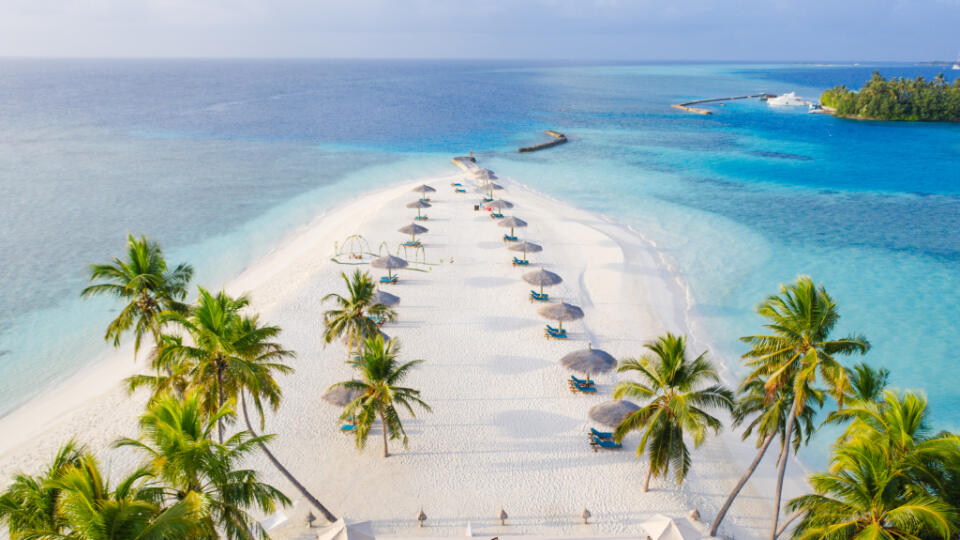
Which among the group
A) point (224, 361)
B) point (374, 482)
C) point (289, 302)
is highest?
point (224, 361)

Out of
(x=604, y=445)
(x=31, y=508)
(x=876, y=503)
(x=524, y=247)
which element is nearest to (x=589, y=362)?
(x=604, y=445)

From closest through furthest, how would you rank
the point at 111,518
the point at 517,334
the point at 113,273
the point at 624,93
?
the point at 111,518 → the point at 113,273 → the point at 517,334 → the point at 624,93

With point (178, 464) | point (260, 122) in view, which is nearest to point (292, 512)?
point (178, 464)

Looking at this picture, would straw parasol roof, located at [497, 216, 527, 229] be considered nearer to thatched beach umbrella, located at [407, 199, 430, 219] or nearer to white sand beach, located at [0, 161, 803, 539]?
white sand beach, located at [0, 161, 803, 539]

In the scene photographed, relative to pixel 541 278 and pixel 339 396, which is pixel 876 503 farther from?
pixel 541 278

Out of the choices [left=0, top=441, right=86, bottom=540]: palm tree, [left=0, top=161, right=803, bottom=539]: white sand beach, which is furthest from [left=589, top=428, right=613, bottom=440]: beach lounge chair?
[left=0, top=441, right=86, bottom=540]: palm tree

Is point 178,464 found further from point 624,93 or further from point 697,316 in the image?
point 624,93
